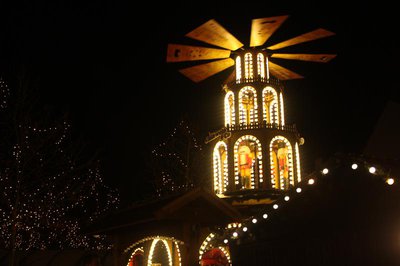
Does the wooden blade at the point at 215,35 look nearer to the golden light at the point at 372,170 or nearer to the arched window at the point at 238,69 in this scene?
the arched window at the point at 238,69

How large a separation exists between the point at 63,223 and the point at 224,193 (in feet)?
38.7

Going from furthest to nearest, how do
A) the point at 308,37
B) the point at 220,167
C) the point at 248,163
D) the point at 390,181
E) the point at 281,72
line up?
the point at 281,72 → the point at 220,167 → the point at 248,163 → the point at 308,37 → the point at 390,181

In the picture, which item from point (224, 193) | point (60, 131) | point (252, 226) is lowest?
point (252, 226)

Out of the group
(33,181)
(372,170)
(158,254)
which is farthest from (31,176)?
(372,170)

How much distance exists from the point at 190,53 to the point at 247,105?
3.13 meters

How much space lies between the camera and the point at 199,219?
12867 millimetres

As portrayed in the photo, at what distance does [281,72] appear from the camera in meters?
22.2

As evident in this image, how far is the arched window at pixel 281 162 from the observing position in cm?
1960

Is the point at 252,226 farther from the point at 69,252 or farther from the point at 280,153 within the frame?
the point at 69,252

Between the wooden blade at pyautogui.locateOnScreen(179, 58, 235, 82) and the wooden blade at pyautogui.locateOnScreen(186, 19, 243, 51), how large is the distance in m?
1.05

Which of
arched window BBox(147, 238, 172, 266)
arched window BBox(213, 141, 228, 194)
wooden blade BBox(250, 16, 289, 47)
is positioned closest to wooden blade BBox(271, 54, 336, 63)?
wooden blade BBox(250, 16, 289, 47)

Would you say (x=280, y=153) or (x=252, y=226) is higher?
(x=280, y=153)

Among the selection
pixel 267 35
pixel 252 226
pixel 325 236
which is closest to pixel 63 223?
pixel 267 35

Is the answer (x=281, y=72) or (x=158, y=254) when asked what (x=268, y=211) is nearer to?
(x=158, y=254)
